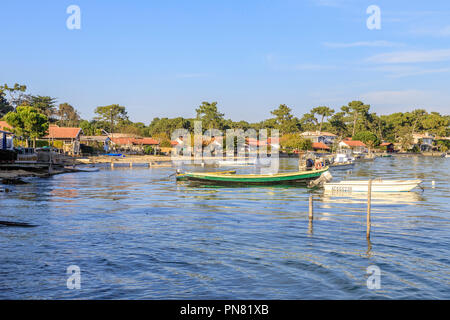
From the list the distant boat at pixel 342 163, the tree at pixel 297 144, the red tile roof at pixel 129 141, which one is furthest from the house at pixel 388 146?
the red tile roof at pixel 129 141

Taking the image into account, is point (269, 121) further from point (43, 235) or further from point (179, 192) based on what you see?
point (43, 235)

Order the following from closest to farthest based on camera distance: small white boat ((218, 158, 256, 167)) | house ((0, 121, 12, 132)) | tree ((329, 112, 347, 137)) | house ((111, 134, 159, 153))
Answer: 1. house ((0, 121, 12, 132))
2. small white boat ((218, 158, 256, 167))
3. house ((111, 134, 159, 153))
4. tree ((329, 112, 347, 137))

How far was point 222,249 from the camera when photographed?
17.5 meters

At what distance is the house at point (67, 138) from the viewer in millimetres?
81062

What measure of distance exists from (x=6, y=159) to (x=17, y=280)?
41396 mm

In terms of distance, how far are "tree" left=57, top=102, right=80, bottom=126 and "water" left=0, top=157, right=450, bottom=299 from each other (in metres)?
107

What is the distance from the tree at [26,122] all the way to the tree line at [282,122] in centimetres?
2634

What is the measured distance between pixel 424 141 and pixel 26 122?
137m

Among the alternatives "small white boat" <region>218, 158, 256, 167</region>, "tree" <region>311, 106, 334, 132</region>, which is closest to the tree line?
"tree" <region>311, 106, 334, 132</region>

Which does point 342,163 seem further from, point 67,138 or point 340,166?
point 67,138

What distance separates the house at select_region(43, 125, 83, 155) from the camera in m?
81.1

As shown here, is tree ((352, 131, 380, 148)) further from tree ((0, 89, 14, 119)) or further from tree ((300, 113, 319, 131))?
tree ((0, 89, 14, 119))

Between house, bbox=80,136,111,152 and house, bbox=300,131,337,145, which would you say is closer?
house, bbox=80,136,111,152
